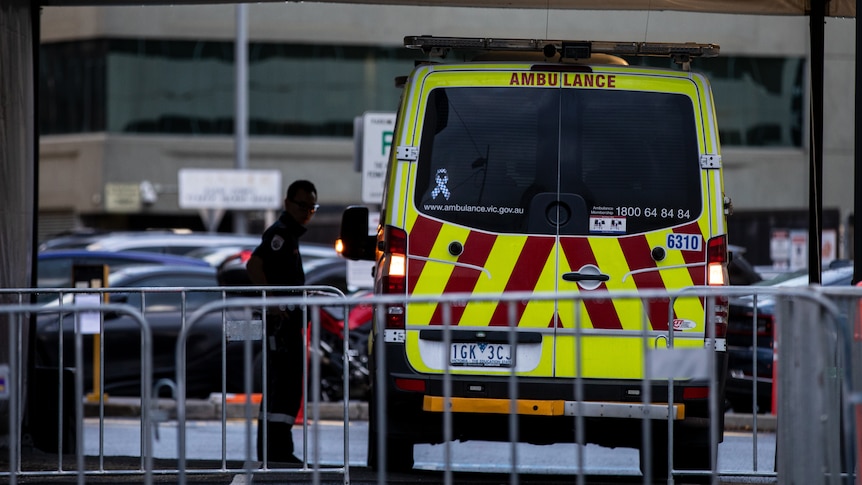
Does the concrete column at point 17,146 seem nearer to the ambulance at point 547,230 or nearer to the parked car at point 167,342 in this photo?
the parked car at point 167,342

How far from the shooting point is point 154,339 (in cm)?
1370

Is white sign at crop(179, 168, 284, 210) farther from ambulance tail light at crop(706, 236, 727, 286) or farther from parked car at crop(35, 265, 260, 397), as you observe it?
ambulance tail light at crop(706, 236, 727, 286)

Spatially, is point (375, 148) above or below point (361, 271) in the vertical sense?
above

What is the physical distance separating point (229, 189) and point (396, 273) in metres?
26.1

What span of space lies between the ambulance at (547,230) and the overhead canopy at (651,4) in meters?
2.43

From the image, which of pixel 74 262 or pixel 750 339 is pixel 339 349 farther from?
pixel 74 262

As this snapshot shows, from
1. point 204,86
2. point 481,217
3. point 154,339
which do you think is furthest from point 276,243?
point 204,86

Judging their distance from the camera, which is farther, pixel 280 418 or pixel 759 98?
pixel 759 98

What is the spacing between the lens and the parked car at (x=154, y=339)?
1219 cm

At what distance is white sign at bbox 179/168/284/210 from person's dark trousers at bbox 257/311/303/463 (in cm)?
2426

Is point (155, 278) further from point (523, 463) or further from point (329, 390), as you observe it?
point (523, 463)

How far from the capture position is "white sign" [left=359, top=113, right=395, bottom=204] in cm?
1348

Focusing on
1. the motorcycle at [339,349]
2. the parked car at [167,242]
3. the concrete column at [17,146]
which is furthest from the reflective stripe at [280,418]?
the parked car at [167,242]

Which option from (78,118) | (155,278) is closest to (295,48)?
(78,118)
